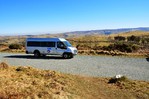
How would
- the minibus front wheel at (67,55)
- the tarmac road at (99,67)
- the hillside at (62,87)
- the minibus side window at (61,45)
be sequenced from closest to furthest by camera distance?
the hillside at (62,87), the tarmac road at (99,67), the minibus front wheel at (67,55), the minibus side window at (61,45)

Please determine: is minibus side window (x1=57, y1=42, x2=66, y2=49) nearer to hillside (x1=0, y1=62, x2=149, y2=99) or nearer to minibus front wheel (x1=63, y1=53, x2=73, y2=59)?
minibus front wheel (x1=63, y1=53, x2=73, y2=59)

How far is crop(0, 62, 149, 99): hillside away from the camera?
40.7 ft

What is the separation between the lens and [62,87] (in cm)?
1360

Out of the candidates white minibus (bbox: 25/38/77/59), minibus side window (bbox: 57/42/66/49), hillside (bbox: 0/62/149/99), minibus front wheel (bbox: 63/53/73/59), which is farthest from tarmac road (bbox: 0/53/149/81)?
minibus side window (bbox: 57/42/66/49)

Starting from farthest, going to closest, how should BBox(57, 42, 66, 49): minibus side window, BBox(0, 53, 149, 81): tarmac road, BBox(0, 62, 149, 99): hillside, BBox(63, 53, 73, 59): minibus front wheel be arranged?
BBox(57, 42, 66, 49): minibus side window → BBox(63, 53, 73, 59): minibus front wheel → BBox(0, 53, 149, 81): tarmac road → BBox(0, 62, 149, 99): hillside

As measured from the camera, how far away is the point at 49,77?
1545 cm

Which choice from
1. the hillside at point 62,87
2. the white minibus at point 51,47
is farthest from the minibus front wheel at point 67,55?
the hillside at point 62,87

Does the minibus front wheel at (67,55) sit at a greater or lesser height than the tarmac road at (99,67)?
greater

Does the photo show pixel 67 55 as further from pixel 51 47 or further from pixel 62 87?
pixel 62 87

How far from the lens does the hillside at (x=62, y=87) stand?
40.7ft

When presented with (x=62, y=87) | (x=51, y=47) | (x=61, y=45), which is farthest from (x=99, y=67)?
(x=51, y=47)

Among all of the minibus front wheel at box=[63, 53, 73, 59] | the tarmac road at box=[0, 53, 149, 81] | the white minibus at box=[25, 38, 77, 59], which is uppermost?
the white minibus at box=[25, 38, 77, 59]

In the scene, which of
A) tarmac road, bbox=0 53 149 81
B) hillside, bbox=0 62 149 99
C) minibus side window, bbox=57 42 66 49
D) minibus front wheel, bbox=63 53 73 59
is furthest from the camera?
minibus side window, bbox=57 42 66 49

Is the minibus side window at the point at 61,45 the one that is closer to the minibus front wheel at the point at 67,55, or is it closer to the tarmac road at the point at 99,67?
the minibus front wheel at the point at 67,55
